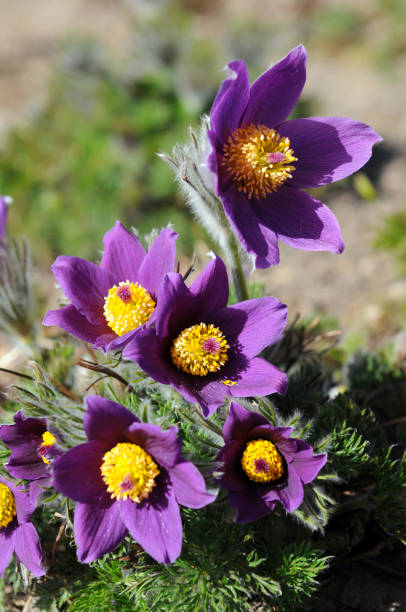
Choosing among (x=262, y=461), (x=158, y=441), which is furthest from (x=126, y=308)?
(x=262, y=461)

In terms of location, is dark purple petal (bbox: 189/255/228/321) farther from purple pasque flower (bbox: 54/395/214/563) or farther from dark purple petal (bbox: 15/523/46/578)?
dark purple petal (bbox: 15/523/46/578)

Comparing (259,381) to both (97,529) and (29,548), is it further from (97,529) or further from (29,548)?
(29,548)

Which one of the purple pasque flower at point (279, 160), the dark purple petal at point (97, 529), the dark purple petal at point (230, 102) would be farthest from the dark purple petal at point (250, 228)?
the dark purple petal at point (97, 529)

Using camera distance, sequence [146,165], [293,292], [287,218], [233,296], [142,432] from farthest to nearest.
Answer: [146,165] < [293,292] < [233,296] < [287,218] < [142,432]

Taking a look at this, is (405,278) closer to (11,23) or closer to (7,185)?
(7,185)

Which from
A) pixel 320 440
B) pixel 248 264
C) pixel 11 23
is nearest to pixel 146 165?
pixel 248 264

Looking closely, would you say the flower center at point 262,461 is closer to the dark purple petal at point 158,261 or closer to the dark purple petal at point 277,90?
the dark purple petal at point 158,261
